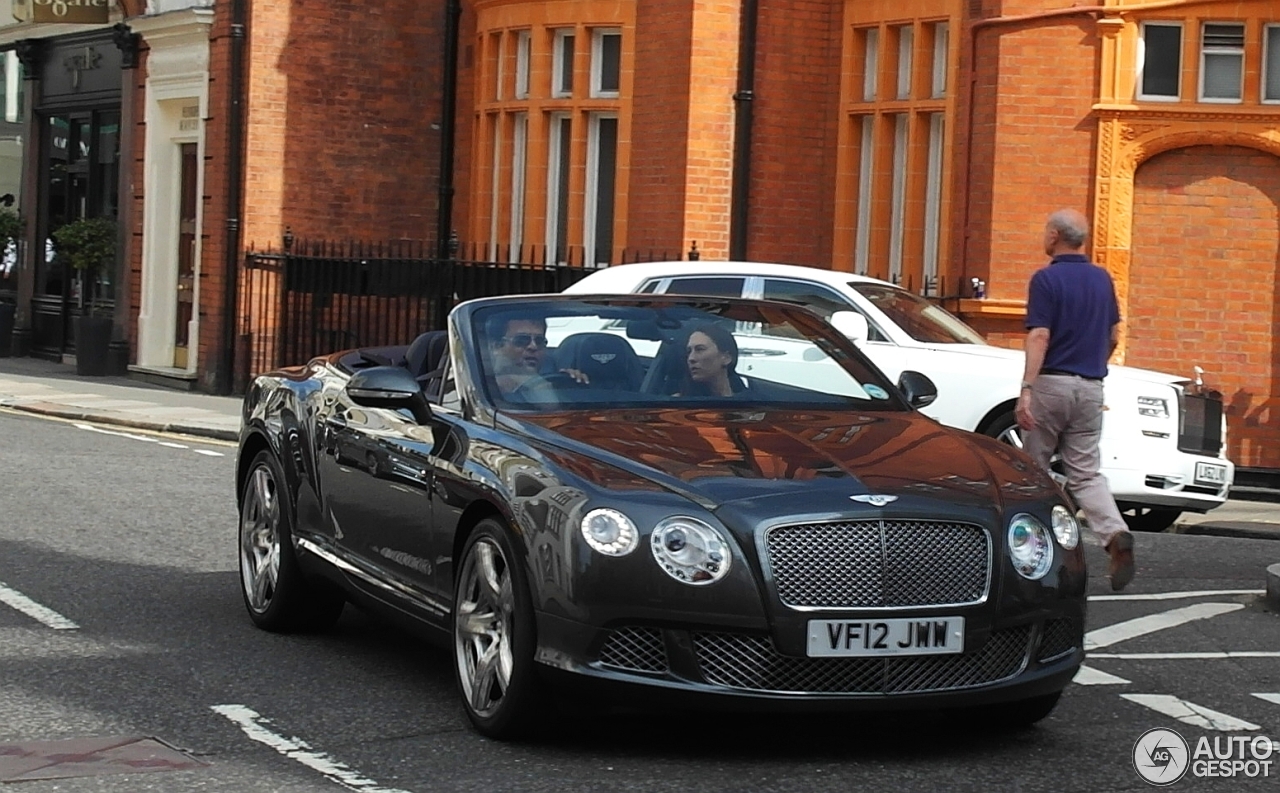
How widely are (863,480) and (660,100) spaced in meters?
15.0

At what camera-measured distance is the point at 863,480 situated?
6484 mm

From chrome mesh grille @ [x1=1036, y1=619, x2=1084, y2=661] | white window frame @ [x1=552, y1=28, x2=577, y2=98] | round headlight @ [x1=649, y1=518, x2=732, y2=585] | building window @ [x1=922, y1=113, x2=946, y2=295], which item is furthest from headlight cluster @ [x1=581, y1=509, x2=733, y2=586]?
white window frame @ [x1=552, y1=28, x2=577, y2=98]

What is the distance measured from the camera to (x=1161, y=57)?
58.2ft

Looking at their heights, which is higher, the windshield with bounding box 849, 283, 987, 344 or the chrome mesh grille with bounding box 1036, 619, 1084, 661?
the windshield with bounding box 849, 283, 987, 344

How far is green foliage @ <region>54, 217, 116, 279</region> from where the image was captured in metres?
Result: 27.3

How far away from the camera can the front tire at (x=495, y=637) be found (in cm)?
644

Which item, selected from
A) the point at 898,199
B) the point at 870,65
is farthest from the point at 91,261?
the point at 898,199

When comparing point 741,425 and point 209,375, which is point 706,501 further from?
point 209,375

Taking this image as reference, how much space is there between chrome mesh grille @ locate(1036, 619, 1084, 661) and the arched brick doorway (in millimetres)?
11424

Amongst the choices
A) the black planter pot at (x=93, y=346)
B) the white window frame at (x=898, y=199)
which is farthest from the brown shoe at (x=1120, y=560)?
the black planter pot at (x=93, y=346)

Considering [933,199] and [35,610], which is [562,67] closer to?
[933,199]

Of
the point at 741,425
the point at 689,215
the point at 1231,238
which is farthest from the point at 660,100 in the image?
the point at 741,425

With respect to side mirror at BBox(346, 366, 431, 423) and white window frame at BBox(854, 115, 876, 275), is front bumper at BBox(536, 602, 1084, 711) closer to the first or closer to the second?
side mirror at BBox(346, 366, 431, 423)

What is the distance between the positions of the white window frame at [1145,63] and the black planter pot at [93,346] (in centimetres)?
1452
